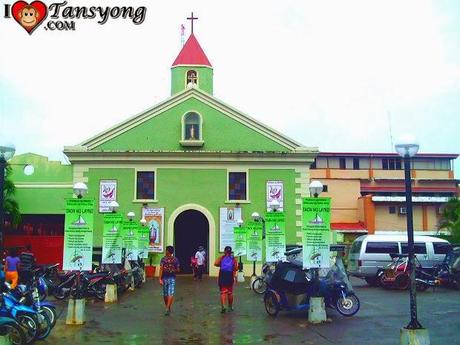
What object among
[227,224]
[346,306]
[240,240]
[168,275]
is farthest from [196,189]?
[346,306]

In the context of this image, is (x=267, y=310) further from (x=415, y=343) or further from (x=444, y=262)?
(x=444, y=262)

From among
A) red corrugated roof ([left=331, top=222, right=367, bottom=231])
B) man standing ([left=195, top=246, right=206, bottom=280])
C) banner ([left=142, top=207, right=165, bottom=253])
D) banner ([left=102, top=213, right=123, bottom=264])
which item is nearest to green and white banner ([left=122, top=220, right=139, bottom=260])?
banner ([left=102, top=213, right=123, bottom=264])

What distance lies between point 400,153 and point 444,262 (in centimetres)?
1483

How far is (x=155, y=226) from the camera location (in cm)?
3381

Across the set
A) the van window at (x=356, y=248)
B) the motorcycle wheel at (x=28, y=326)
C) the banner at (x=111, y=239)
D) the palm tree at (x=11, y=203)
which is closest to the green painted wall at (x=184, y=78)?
the palm tree at (x=11, y=203)

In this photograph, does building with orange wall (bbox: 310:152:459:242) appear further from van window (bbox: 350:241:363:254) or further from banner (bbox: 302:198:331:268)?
banner (bbox: 302:198:331:268)

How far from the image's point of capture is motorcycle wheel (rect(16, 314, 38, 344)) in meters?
11.4

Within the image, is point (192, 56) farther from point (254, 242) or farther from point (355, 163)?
point (355, 163)

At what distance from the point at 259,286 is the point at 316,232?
831 centimetres

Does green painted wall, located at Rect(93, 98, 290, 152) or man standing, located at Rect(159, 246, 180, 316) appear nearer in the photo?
man standing, located at Rect(159, 246, 180, 316)

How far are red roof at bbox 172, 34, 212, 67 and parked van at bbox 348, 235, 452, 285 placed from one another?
1757 centimetres

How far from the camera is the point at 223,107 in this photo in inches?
1384

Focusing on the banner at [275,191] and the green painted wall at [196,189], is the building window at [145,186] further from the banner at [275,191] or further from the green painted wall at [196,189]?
the banner at [275,191]

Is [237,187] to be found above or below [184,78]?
below
